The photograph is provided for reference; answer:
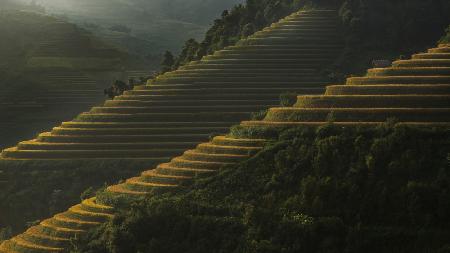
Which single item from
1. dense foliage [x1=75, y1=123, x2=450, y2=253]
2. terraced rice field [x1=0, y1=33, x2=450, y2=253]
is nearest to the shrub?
terraced rice field [x1=0, y1=33, x2=450, y2=253]

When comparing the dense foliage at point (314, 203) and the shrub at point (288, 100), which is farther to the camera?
the shrub at point (288, 100)

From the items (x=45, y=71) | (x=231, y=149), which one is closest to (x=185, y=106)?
(x=231, y=149)

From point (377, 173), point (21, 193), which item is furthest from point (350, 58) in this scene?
point (377, 173)

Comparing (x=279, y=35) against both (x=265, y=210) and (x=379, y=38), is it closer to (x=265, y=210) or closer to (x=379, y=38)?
(x=379, y=38)

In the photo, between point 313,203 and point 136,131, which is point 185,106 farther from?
point 313,203

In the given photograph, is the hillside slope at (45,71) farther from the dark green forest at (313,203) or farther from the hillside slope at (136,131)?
the dark green forest at (313,203)

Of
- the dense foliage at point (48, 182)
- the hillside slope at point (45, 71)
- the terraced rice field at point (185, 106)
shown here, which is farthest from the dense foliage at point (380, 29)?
the hillside slope at point (45, 71)
